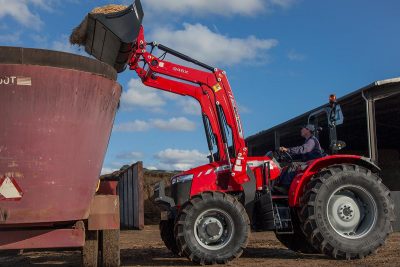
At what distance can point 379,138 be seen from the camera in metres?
22.8

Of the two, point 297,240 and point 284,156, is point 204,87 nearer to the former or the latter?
point 284,156

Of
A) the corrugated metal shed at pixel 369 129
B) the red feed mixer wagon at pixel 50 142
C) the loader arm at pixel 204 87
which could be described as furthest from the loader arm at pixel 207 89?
the corrugated metal shed at pixel 369 129

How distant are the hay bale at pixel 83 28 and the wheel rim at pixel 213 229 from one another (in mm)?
3107

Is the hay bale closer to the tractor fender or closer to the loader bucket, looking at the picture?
the loader bucket

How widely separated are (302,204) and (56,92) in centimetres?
414

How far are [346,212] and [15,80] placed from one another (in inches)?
204

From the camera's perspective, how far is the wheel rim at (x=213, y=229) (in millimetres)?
7325

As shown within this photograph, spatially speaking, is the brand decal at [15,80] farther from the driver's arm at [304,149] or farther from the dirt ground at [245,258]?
the driver's arm at [304,149]

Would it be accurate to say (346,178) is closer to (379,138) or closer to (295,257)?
(295,257)

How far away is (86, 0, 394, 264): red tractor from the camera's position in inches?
288

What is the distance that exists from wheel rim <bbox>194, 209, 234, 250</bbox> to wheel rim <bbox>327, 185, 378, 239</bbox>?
60.3 inches

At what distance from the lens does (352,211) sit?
7.93 meters

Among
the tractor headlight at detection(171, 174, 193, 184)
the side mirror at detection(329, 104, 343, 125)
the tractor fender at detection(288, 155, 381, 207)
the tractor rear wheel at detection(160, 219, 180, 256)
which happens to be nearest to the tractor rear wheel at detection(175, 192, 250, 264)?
the tractor headlight at detection(171, 174, 193, 184)

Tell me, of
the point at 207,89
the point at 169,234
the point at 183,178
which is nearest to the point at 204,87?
the point at 207,89
